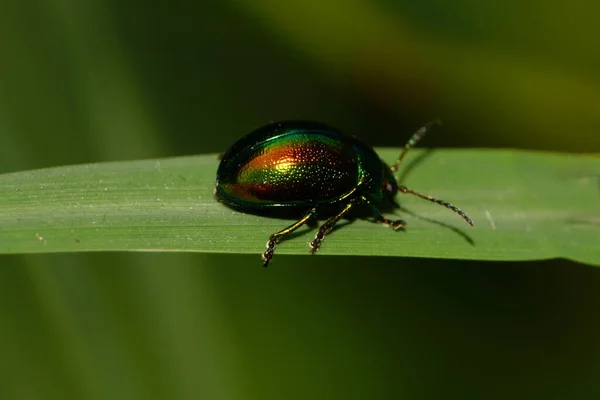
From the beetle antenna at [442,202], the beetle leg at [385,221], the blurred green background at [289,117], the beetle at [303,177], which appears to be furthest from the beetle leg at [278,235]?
the blurred green background at [289,117]

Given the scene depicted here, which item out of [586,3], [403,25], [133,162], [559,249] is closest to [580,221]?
[559,249]

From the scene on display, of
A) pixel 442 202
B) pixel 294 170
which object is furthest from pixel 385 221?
pixel 294 170

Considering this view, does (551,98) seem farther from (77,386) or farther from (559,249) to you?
(77,386)

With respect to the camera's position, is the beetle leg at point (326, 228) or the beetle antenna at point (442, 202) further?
the beetle antenna at point (442, 202)

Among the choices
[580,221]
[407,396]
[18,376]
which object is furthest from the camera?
[407,396]

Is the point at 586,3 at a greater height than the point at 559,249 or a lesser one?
greater

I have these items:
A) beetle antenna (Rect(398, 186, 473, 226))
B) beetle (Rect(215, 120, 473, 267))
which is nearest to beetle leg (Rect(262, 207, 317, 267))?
beetle (Rect(215, 120, 473, 267))

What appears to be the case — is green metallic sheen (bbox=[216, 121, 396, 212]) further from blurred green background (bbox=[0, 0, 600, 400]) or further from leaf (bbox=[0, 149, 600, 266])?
blurred green background (bbox=[0, 0, 600, 400])

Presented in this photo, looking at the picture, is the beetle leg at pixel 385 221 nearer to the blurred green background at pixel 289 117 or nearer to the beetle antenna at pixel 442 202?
the beetle antenna at pixel 442 202
